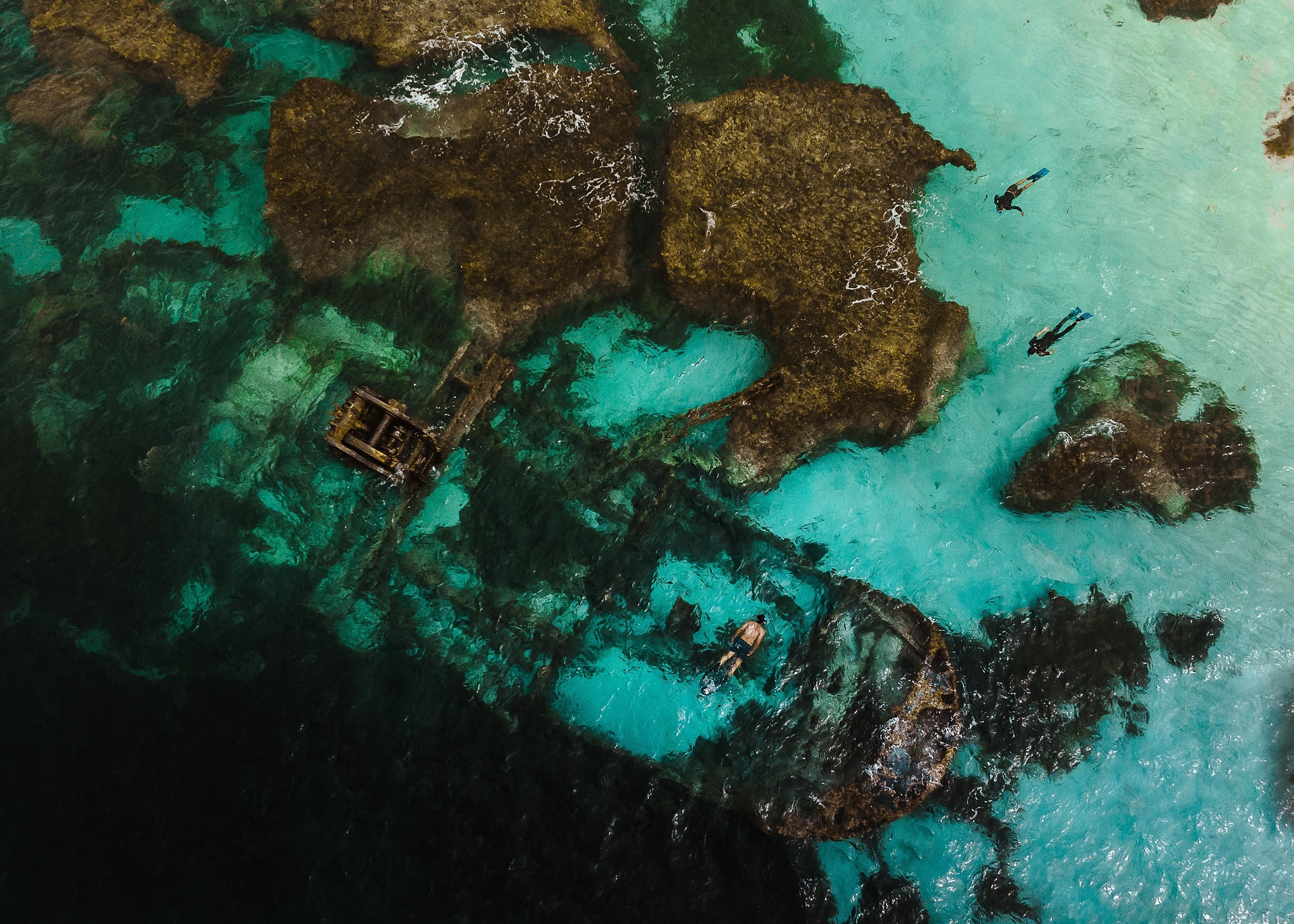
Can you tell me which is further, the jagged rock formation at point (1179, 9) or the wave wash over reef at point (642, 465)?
the jagged rock formation at point (1179, 9)

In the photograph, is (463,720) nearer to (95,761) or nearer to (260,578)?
(260,578)

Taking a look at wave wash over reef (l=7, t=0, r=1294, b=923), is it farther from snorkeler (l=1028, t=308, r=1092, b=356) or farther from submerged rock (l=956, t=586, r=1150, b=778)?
snorkeler (l=1028, t=308, r=1092, b=356)

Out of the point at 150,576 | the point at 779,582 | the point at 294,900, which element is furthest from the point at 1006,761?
the point at 150,576

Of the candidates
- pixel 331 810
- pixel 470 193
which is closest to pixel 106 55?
pixel 470 193

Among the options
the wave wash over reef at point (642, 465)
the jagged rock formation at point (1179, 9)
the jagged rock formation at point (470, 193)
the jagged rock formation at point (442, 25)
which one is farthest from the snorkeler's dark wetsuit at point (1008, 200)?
the jagged rock formation at point (442, 25)

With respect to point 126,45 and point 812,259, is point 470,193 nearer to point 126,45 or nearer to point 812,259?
point 812,259

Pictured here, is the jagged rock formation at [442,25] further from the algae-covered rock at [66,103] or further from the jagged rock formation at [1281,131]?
the jagged rock formation at [1281,131]

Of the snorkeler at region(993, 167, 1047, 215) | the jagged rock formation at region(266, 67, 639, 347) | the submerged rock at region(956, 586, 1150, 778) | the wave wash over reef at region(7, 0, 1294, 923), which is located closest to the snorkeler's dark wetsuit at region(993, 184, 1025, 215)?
the snorkeler at region(993, 167, 1047, 215)
